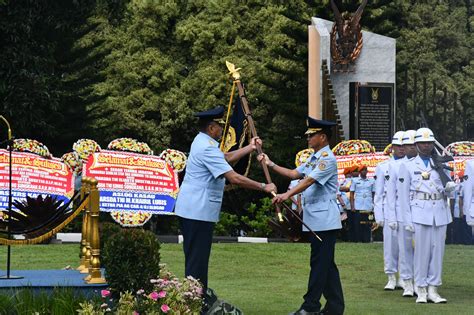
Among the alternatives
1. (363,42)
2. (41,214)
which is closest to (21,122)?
(363,42)

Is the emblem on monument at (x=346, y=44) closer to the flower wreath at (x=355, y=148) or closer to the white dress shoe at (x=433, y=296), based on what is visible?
the flower wreath at (x=355, y=148)

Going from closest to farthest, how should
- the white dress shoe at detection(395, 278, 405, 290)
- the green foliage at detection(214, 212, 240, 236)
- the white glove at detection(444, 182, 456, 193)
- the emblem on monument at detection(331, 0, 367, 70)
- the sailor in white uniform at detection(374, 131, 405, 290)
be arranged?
the white glove at detection(444, 182, 456, 193), the white dress shoe at detection(395, 278, 405, 290), the sailor in white uniform at detection(374, 131, 405, 290), the green foliage at detection(214, 212, 240, 236), the emblem on monument at detection(331, 0, 367, 70)

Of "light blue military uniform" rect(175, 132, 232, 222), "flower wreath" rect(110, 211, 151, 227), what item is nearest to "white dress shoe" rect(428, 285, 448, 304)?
"light blue military uniform" rect(175, 132, 232, 222)

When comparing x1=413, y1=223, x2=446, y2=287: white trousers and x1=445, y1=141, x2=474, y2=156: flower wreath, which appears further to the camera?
x1=445, y1=141, x2=474, y2=156: flower wreath

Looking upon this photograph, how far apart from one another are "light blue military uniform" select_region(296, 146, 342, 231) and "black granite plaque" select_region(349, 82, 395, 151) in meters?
17.2

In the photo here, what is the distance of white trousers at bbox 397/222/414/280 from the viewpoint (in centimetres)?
1541

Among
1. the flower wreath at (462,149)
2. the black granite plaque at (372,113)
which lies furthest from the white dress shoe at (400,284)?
the black granite plaque at (372,113)

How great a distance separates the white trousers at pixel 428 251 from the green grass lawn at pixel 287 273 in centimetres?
39

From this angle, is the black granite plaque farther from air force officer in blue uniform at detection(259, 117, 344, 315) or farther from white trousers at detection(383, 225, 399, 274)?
air force officer in blue uniform at detection(259, 117, 344, 315)

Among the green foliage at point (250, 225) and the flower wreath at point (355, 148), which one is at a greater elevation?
the flower wreath at point (355, 148)

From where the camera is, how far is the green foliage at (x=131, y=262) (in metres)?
10.7

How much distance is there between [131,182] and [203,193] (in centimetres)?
1277

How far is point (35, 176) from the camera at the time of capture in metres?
23.4

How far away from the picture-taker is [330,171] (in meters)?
12.0
